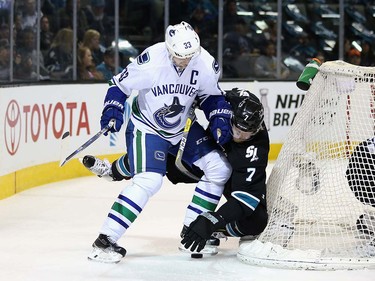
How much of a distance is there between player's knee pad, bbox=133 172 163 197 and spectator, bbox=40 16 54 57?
387 centimetres

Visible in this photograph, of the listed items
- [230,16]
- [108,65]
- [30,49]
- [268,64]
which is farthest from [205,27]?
[30,49]

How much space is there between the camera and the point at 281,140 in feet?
31.9

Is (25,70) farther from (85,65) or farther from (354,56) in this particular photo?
(354,56)

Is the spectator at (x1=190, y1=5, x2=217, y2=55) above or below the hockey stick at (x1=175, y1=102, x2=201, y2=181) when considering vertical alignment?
above

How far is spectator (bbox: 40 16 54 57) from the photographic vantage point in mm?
8578

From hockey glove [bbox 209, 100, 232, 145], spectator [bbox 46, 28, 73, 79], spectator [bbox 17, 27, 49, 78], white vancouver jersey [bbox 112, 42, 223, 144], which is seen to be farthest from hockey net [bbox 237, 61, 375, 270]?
spectator [bbox 46, 28, 73, 79]

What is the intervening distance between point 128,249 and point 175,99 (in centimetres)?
81

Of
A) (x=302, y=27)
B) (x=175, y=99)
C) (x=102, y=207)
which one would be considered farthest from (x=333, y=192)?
(x=302, y=27)

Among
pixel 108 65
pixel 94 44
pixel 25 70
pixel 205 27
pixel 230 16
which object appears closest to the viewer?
pixel 25 70

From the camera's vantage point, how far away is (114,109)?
496 centimetres

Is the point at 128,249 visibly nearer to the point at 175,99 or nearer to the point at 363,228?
the point at 175,99

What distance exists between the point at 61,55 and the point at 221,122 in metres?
4.21

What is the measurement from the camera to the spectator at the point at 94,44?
9.25 meters

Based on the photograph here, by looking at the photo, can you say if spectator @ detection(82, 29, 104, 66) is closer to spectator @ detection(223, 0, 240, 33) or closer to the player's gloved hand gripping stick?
spectator @ detection(223, 0, 240, 33)
